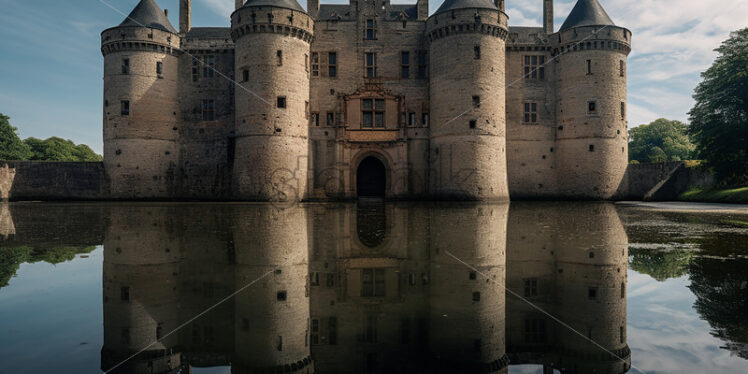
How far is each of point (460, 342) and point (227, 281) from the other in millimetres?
3231

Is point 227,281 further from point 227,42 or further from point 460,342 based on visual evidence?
point 227,42

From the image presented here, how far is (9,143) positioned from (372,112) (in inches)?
2043

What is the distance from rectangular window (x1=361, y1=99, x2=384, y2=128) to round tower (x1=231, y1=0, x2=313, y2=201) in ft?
16.0

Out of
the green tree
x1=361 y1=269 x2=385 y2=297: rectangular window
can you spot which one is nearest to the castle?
x1=361 y1=269 x2=385 y2=297: rectangular window

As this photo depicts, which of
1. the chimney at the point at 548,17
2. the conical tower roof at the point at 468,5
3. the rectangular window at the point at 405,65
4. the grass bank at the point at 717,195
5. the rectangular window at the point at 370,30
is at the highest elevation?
the chimney at the point at 548,17

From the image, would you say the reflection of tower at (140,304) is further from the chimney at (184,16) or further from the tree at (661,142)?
the tree at (661,142)

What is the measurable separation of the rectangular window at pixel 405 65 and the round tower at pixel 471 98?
2756mm

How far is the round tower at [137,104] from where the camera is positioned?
31031mm

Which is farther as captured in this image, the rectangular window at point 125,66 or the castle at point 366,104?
the rectangular window at point 125,66

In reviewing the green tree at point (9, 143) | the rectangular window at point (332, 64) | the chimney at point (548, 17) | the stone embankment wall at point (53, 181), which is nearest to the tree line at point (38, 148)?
the green tree at point (9, 143)

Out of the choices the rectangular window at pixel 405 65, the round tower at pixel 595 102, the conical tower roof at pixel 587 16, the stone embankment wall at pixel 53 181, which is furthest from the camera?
the stone embankment wall at pixel 53 181

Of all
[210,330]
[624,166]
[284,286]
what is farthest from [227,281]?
[624,166]

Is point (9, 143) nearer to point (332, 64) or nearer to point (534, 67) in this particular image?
point (332, 64)

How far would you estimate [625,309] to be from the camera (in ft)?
15.3
